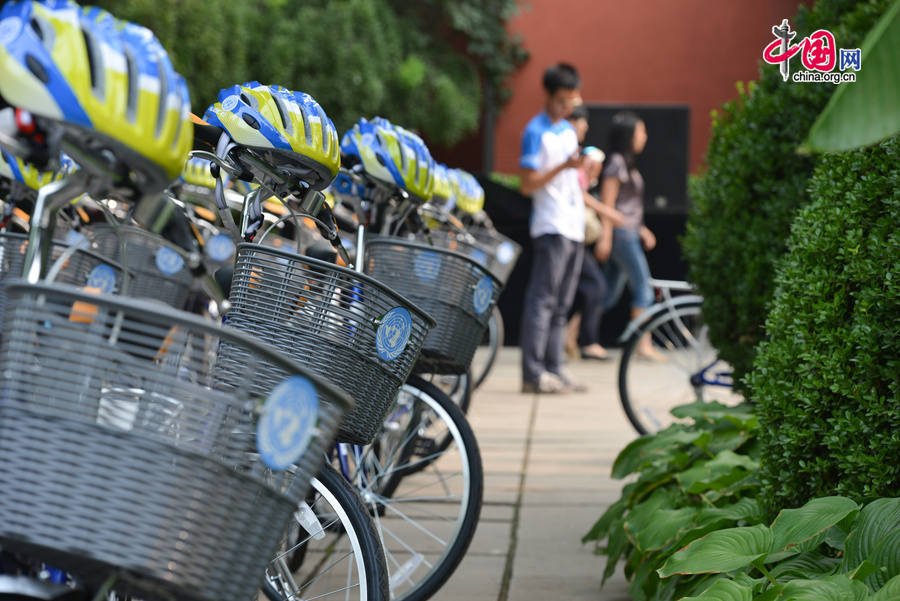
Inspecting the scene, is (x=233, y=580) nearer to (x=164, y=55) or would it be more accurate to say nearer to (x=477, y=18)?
(x=164, y=55)

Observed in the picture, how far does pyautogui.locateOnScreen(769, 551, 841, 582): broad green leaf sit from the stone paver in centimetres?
93

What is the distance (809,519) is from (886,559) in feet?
0.56

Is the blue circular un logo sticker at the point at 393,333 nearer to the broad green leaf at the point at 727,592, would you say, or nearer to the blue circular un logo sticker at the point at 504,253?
the broad green leaf at the point at 727,592

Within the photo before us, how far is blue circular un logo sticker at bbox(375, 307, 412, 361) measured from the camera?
7.10 ft

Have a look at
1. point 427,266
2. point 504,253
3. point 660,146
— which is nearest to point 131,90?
point 427,266

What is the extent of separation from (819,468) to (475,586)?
1.24 metres

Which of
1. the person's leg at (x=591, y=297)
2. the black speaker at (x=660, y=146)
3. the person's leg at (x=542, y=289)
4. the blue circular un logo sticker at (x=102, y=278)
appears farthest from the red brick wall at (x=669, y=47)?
the blue circular un logo sticker at (x=102, y=278)

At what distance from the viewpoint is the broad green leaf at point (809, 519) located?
205cm

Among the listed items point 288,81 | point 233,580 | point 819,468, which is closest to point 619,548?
point 819,468

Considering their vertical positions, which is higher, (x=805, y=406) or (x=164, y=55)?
(x=164, y=55)

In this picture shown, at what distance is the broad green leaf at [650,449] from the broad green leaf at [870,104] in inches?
90.0

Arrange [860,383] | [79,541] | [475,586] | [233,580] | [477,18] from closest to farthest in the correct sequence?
[79,541]
[233,580]
[860,383]
[475,586]
[477,18]

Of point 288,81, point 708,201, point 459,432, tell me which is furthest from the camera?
point 288,81

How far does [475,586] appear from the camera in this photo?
318 cm
